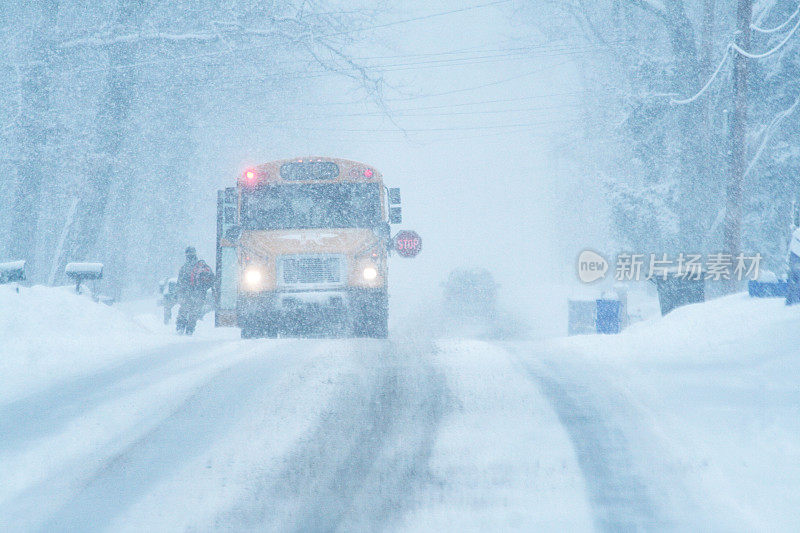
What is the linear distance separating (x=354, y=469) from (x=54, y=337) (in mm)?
5361

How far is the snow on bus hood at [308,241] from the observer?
11516mm

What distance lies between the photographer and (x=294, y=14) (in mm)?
22438

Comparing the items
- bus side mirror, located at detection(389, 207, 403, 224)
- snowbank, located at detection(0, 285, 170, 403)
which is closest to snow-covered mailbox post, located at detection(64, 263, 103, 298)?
snowbank, located at detection(0, 285, 170, 403)

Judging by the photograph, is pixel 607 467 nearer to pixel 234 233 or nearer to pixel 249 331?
pixel 249 331

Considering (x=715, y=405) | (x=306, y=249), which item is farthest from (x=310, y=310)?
(x=715, y=405)

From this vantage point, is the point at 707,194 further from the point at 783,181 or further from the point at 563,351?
the point at 563,351

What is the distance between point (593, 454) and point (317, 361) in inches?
125

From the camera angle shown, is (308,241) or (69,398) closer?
(69,398)

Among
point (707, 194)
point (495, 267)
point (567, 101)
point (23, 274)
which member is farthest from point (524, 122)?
point (23, 274)

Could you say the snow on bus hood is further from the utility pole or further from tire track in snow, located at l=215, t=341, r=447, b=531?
Result: the utility pole

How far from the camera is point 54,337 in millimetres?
8055

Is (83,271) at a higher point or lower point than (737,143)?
lower

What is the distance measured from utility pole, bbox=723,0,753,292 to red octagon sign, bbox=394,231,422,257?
786 cm

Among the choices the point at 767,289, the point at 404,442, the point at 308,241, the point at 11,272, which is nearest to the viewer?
the point at 404,442
